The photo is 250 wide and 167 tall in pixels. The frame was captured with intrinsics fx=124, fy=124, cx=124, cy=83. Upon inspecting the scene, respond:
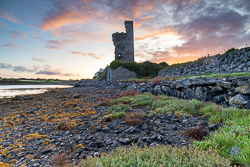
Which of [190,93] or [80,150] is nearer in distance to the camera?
[80,150]

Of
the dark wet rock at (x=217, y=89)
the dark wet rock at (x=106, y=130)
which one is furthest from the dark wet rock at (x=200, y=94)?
the dark wet rock at (x=106, y=130)

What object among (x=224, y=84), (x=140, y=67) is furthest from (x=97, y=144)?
(x=140, y=67)

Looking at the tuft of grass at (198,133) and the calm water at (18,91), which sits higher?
the tuft of grass at (198,133)

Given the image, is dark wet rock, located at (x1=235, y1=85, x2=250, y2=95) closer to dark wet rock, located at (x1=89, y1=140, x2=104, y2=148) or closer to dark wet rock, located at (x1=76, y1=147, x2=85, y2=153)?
dark wet rock, located at (x1=89, y1=140, x2=104, y2=148)

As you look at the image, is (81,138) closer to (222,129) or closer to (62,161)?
(62,161)

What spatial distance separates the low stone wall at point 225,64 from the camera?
9.71 metres

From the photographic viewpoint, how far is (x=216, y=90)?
8109 mm

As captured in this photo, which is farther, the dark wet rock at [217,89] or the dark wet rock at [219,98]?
the dark wet rock at [217,89]

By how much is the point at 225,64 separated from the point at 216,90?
533cm

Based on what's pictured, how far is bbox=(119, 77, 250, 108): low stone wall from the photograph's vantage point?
6.72m

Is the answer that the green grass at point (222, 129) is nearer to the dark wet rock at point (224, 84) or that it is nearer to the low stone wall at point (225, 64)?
the dark wet rock at point (224, 84)

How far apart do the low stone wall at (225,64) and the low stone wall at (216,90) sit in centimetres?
342

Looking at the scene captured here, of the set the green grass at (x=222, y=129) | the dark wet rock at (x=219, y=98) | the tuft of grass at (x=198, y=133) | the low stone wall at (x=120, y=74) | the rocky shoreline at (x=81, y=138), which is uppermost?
the low stone wall at (x=120, y=74)

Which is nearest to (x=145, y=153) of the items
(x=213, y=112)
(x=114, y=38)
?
(x=213, y=112)
